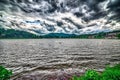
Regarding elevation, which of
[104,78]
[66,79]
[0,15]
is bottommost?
[66,79]

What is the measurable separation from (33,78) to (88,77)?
12.7 meters

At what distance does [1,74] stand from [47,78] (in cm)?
1086

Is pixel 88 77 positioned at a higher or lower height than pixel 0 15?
lower

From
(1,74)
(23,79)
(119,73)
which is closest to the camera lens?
(119,73)

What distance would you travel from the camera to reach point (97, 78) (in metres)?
10.5

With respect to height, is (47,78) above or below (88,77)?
below

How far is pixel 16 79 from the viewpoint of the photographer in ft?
69.9

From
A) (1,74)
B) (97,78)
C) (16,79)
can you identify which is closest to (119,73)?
(97,78)

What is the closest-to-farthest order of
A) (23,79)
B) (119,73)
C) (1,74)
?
1. (119,73)
2. (1,74)
3. (23,79)

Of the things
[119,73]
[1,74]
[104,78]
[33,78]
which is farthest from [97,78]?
[33,78]

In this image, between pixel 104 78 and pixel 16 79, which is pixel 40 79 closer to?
pixel 16 79

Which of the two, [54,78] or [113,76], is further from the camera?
[54,78]

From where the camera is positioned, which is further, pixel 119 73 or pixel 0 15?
pixel 0 15

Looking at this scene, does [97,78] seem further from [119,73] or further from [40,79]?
[40,79]
